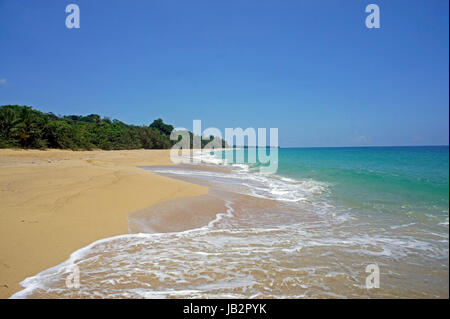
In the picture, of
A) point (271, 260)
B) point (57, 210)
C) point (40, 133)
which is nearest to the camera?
point (271, 260)

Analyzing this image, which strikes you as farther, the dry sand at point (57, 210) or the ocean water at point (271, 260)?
the dry sand at point (57, 210)

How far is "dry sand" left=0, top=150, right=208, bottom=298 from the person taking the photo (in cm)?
308

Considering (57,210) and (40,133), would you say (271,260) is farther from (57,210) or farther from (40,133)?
(40,133)

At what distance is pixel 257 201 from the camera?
7363mm

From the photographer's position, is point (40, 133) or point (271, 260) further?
point (40, 133)

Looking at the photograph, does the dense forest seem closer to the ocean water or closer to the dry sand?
the dry sand

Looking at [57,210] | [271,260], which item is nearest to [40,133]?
[57,210]

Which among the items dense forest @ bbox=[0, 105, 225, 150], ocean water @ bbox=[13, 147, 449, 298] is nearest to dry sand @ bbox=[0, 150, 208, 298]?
ocean water @ bbox=[13, 147, 449, 298]

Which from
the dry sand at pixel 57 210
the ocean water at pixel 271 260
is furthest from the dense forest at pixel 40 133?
the ocean water at pixel 271 260

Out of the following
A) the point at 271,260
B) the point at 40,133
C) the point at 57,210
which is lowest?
the point at 271,260

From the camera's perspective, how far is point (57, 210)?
468cm

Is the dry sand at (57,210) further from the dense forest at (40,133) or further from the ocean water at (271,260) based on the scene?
the dense forest at (40,133)

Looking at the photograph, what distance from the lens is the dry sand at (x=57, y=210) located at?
3.08 meters
